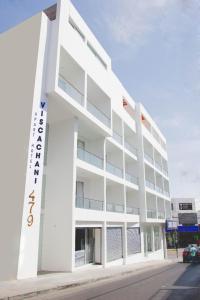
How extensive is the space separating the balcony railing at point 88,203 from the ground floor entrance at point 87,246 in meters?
1.60

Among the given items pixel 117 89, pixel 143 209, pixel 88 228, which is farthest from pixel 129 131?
pixel 88 228

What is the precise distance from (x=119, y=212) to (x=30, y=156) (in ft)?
40.2

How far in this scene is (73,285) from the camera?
12164mm

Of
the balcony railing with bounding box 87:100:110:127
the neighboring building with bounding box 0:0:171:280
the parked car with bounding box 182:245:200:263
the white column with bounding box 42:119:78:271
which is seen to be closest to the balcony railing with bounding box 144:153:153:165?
the neighboring building with bounding box 0:0:171:280

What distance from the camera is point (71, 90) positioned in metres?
18.4

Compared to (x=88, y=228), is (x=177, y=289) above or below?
below

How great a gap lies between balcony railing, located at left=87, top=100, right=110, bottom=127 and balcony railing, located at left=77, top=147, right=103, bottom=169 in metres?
3.13

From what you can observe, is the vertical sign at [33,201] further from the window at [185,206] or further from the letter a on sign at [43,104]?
the window at [185,206]

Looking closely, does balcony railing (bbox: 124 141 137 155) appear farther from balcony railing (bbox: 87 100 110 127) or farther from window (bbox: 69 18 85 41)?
window (bbox: 69 18 85 41)

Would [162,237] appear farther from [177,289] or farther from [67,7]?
[67,7]

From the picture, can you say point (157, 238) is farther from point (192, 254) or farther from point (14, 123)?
point (14, 123)

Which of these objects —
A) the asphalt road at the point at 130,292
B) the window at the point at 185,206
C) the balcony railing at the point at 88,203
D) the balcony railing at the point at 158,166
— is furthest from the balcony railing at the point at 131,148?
the window at the point at 185,206

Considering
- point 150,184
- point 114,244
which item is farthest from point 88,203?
point 150,184

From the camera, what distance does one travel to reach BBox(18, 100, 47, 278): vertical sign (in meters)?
13.0
